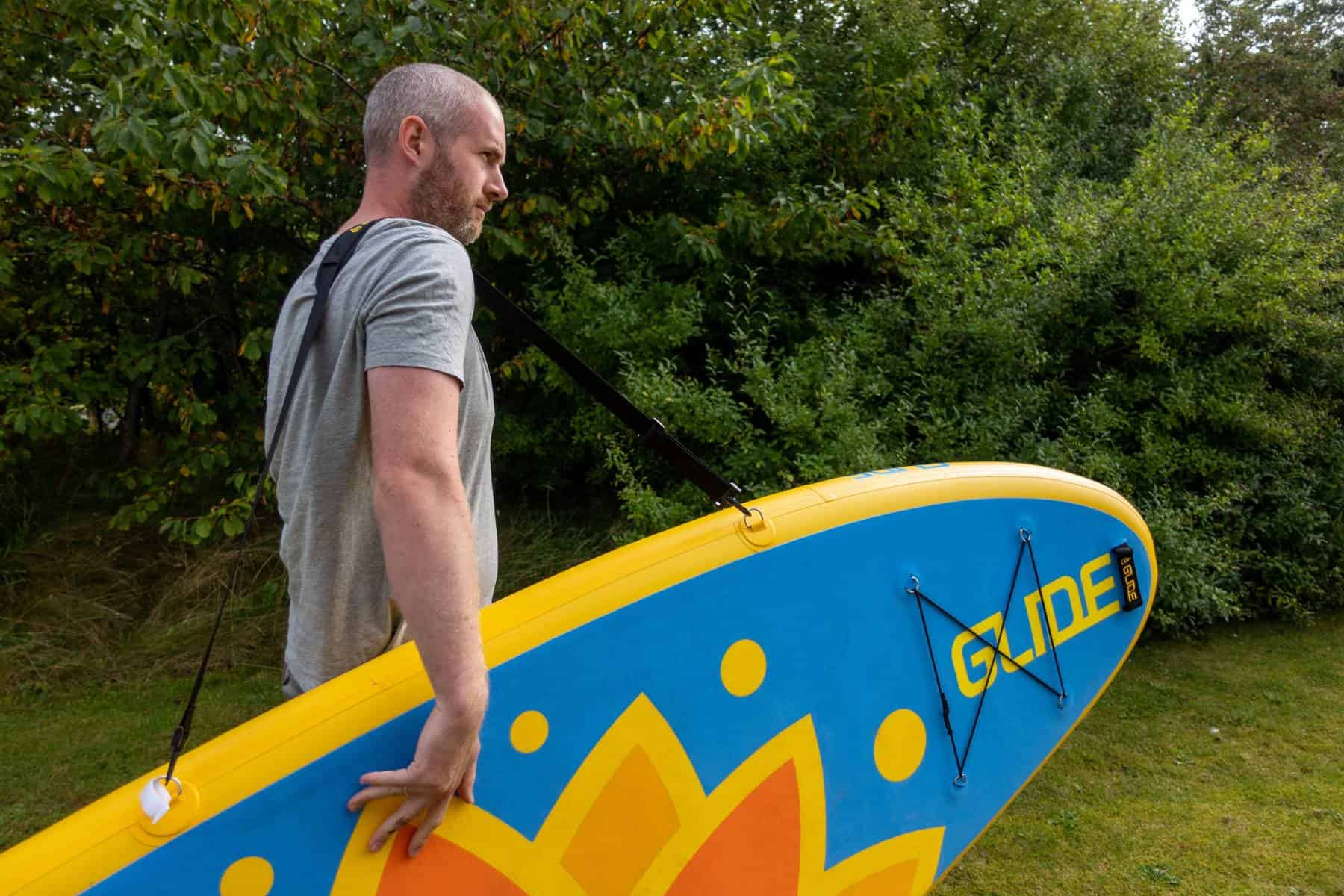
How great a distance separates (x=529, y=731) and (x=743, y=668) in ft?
1.64

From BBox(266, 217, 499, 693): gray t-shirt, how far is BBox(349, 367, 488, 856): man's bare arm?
4 cm

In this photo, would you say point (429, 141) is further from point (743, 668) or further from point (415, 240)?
point (743, 668)

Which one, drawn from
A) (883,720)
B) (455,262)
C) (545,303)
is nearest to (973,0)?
(545,303)

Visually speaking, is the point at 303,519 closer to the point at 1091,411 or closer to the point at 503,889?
the point at 503,889

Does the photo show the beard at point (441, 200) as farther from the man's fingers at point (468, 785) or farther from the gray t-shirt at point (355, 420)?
the man's fingers at point (468, 785)

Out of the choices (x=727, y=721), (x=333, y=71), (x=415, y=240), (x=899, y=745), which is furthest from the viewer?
(x=333, y=71)

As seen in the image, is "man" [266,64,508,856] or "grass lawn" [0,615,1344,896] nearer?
"man" [266,64,508,856]

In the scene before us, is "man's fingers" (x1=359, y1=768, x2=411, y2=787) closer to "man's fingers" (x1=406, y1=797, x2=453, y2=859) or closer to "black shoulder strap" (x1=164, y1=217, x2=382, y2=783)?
"man's fingers" (x1=406, y1=797, x2=453, y2=859)

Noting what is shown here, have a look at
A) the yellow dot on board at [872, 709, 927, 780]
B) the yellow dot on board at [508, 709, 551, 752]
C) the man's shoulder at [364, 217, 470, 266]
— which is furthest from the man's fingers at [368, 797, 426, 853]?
the yellow dot on board at [872, 709, 927, 780]

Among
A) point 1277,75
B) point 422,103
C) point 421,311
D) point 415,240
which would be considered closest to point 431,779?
point 421,311

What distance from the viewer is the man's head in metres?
1.44

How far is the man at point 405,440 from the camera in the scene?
1160 mm

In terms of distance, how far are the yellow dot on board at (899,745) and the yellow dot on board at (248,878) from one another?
4.30 ft

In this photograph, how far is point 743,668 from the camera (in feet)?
6.45
